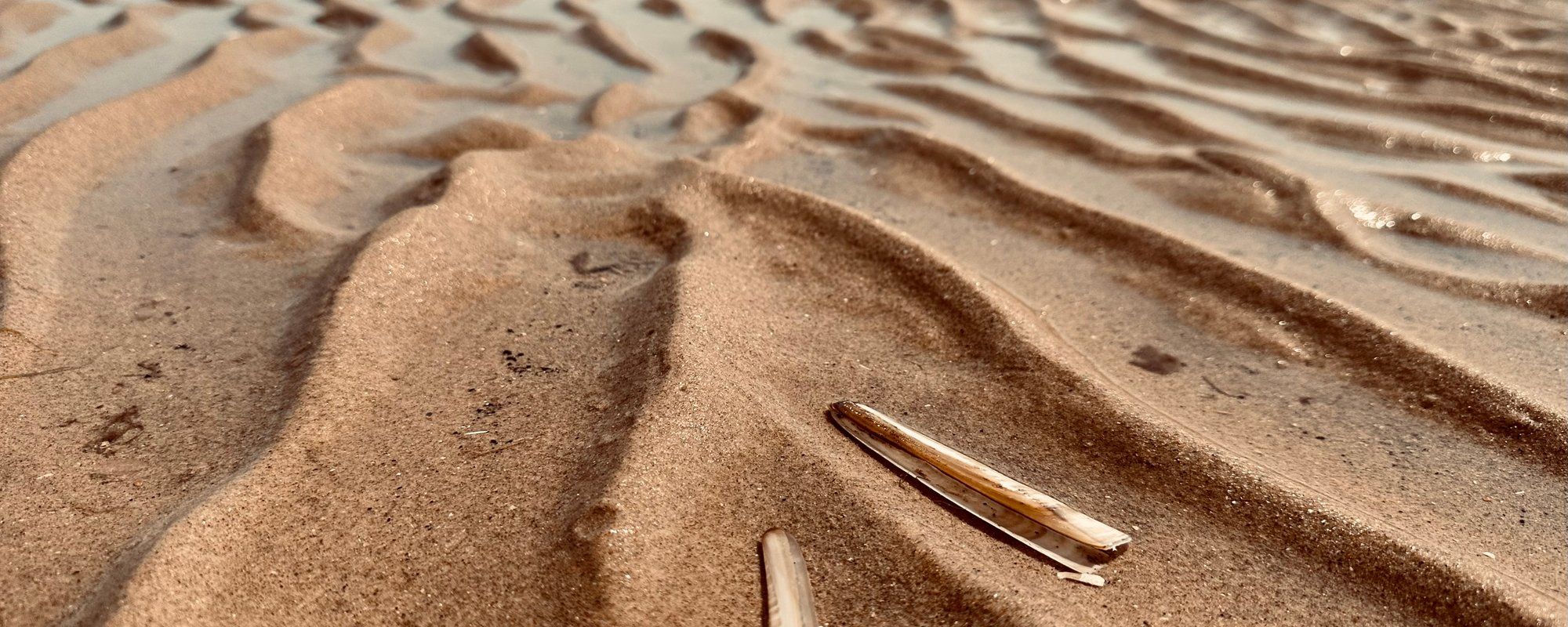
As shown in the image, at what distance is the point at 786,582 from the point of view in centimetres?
94

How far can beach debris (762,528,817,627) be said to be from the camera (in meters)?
0.90

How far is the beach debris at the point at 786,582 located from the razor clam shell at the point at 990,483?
21 cm

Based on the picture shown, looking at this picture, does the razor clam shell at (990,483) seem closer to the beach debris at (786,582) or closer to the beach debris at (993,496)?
the beach debris at (993,496)

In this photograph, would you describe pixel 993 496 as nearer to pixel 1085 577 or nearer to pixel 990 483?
pixel 990 483

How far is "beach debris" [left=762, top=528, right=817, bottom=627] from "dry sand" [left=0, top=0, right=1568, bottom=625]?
2 centimetres

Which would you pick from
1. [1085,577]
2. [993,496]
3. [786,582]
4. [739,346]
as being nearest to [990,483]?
[993,496]

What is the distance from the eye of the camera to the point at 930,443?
1.13 m

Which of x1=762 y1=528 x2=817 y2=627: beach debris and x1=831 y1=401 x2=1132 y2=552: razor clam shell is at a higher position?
x1=831 y1=401 x2=1132 y2=552: razor clam shell

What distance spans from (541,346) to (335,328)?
28 centimetres

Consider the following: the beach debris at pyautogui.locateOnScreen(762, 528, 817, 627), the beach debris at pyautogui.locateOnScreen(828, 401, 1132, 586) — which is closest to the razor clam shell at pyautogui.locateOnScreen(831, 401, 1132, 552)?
the beach debris at pyautogui.locateOnScreen(828, 401, 1132, 586)

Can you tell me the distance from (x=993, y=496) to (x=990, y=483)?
19 millimetres

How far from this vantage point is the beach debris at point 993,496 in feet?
3.28

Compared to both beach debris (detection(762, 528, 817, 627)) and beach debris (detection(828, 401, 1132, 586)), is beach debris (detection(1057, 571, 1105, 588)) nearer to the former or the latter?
beach debris (detection(828, 401, 1132, 586))

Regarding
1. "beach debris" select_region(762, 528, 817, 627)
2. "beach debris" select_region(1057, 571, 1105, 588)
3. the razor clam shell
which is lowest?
"beach debris" select_region(762, 528, 817, 627)
